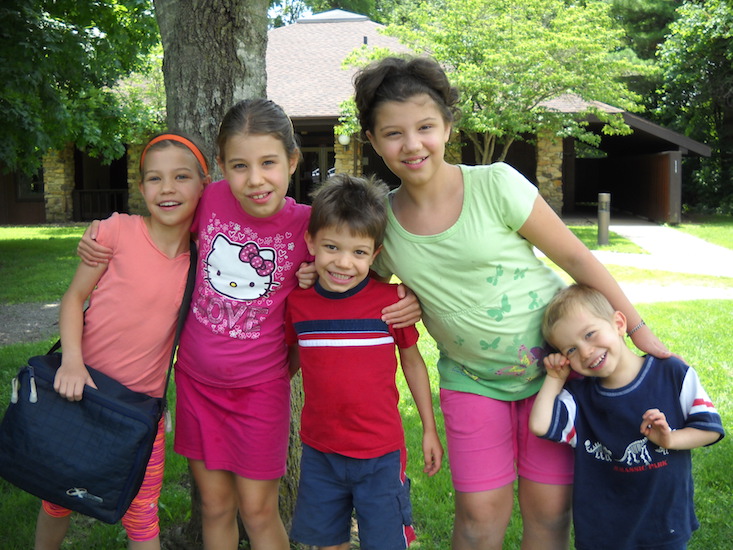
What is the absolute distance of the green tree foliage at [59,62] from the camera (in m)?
7.41

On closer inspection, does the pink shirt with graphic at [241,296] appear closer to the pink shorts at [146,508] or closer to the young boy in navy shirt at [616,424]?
the pink shorts at [146,508]

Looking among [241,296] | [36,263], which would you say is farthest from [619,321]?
[36,263]

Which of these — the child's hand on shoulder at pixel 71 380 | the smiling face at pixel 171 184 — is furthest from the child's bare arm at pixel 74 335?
the smiling face at pixel 171 184

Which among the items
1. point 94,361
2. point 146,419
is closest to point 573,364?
point 146,419

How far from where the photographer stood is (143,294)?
7.97 ft

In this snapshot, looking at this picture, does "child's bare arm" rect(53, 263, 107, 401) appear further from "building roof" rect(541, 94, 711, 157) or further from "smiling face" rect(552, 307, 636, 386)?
"building roof" rect(541, 94, 711, 157)

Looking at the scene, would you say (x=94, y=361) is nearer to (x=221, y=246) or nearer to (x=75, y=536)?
(x=221, y=246)

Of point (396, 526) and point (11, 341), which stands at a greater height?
point (396, 526)

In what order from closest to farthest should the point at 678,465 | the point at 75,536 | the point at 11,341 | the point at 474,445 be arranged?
1. the point at 678,465
2. the point at 474,445
3. the point at 75,536
4. the point at 11,341

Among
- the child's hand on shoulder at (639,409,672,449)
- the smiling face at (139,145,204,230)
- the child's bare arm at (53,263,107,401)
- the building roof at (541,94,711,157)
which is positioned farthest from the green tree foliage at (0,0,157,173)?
the building roof at (541,94,711,157)

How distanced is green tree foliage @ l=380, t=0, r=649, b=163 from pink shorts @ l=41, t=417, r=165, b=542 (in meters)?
11.7

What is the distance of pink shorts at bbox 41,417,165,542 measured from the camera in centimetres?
249

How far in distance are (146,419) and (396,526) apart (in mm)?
Result: 858

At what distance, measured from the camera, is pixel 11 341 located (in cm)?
653
